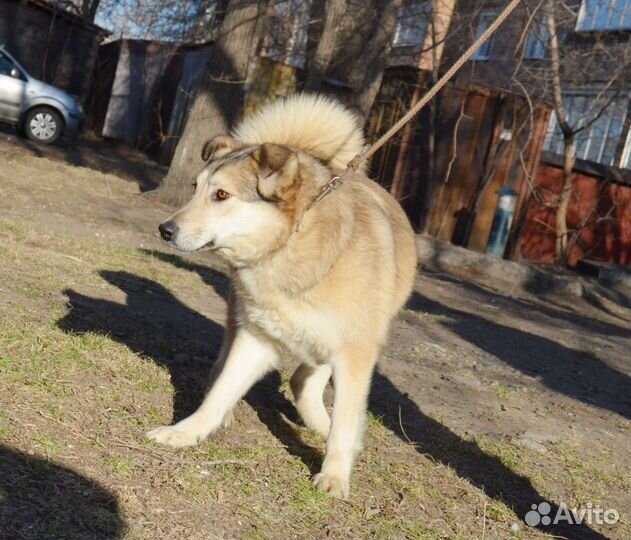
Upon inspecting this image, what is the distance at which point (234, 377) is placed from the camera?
13.2ft

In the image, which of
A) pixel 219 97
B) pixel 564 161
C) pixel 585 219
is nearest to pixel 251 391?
pixel 219 97

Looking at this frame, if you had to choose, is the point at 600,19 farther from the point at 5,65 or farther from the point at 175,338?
the point at 175,338

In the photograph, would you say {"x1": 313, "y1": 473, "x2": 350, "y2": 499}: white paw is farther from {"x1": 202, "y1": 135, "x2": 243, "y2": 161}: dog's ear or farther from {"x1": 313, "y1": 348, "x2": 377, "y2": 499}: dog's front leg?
{"x1": 202, "y1": 135, "x2": 243, "y2": 161}: dog's ear

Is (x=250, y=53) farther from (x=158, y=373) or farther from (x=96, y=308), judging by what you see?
(x=158, y=373)

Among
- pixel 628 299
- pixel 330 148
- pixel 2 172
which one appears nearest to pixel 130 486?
pixel 330 148

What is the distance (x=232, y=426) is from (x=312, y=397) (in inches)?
18.9

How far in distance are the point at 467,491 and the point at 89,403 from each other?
1.71 metres

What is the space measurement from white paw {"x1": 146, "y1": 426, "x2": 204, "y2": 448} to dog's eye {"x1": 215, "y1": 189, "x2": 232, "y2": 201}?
0.98 meters

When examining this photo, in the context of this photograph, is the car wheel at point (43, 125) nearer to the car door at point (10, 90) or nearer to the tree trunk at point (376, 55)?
the car door at point (10, 90)

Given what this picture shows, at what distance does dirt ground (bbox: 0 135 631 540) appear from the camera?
3188 millimetres

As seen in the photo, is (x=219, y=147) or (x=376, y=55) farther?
(x=376, y=55)

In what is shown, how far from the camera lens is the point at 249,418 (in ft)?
14.6

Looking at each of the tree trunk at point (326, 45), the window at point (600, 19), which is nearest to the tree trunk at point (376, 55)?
the tree trunk at point (326, 45)

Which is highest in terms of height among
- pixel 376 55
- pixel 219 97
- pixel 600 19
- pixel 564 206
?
pixel 600 19
